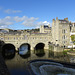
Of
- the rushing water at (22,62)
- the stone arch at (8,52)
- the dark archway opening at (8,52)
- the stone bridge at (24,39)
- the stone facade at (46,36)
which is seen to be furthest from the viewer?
the stone facade at (46,36)

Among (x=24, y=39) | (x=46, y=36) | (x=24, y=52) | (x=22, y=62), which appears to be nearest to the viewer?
(x=22, y=62)

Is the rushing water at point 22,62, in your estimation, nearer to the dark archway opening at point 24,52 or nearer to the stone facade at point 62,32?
the dark archway opening at point 24,52

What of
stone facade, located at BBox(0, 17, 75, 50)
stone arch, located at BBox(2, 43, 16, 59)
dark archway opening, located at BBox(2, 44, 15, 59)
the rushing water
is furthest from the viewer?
stone facade, located at BBox(0, 17, 75, 50)

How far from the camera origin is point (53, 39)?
5266cm

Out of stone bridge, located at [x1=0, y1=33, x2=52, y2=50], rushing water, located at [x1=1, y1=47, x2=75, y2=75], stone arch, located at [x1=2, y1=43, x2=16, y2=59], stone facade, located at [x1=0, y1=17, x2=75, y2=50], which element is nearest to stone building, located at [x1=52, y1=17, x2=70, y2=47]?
stone facade, located at [x1=0, y1=17, x2=75, y2=50]

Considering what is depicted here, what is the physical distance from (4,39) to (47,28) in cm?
3400

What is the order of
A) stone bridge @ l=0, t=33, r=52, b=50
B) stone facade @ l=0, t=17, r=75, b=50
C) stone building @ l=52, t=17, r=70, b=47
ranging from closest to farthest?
stone bridge @ l=0, t=33, r=52, b=50 < stone facade @ l=0, t=17, r=75, b=50 < stone building @ l=52, t=17, r=70, b=47

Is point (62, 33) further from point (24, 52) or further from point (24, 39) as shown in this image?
point (24, 52)

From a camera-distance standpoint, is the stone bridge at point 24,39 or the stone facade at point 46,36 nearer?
the stone bridge at point 24,39

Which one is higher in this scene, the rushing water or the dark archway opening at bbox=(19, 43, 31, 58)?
the dark archway opening at bbox=(19, 43, 31, 58)

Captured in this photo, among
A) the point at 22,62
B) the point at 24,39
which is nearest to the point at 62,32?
the point at 24,39

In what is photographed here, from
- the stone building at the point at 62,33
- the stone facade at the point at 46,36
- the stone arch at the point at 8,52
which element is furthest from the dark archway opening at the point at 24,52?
the stone building at the point at 62,33

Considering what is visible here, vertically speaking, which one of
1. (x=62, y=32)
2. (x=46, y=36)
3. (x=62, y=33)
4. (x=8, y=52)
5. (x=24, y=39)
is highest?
(x=62, y=32)

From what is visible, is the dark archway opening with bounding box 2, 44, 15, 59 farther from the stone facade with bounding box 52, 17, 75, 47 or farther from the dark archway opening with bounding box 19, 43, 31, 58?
the stone facade with bounding box 52, 17, 75, 47
